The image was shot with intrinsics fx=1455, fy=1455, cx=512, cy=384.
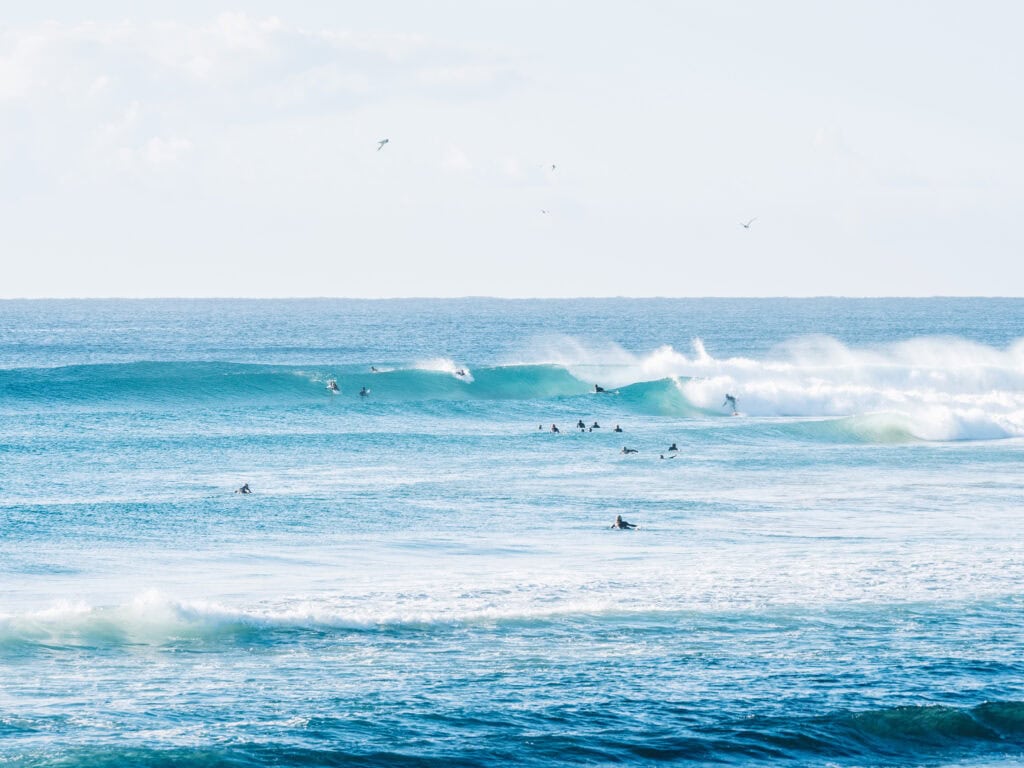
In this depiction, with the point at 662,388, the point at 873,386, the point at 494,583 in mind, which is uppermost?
the point at 873,386

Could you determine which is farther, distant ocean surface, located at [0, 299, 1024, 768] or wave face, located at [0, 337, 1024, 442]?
wave face, located at [0, 337, 1024, 442]

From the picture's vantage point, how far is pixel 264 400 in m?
53.7

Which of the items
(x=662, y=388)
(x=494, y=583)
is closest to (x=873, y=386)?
(x=662, y=388)

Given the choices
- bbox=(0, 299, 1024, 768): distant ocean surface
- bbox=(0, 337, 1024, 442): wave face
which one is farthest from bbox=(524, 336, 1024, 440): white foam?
bbox=(0, 299, 1024, 768): distant ocean surface

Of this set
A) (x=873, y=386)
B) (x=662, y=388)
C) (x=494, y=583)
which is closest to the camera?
(x=494, y=583)

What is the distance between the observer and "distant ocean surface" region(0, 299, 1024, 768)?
16.0m

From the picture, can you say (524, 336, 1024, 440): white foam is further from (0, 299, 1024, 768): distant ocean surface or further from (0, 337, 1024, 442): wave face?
(0, 299, 1024, 768): distant ocean surface

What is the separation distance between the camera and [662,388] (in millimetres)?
60062

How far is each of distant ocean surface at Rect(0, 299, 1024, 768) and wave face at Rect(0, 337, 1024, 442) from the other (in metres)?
0.37

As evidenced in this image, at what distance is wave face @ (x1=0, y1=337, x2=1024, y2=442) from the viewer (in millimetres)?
50875

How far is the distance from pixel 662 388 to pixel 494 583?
123 ft

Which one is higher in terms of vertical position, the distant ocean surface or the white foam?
the white foam

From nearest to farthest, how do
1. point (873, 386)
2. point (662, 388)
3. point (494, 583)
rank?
1. point (494, 583)
2. point (662, 388)
3. point (873, 386)

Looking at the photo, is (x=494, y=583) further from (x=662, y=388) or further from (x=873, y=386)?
(x=873, y=386)
